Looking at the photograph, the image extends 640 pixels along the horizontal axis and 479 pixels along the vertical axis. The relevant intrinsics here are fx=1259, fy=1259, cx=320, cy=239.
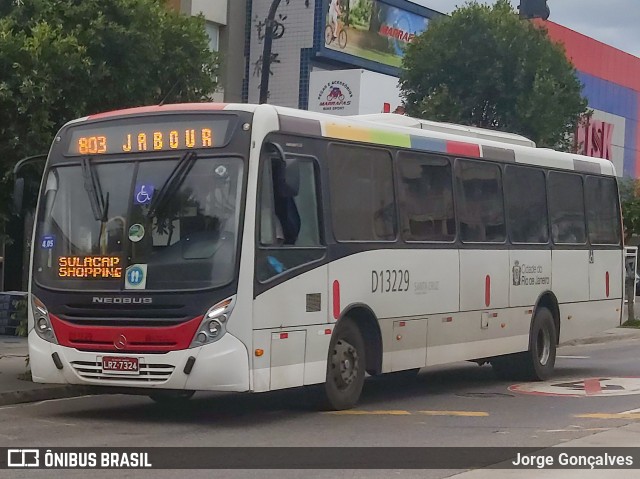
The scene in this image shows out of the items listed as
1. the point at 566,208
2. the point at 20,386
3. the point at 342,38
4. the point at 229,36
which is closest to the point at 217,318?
the point at 20,386

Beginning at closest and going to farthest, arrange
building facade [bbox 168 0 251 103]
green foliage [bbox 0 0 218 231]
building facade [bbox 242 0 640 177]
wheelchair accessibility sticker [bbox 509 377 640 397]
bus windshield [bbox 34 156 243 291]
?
bus windshield [bbox 34 156 243 291], green foliage [bbox 0 0 218 231], wheelchair accessibility sticker [bbox 509 377 640 397], building facade [bbox 168 0 251 103], building facade [bbox 242 0 640 177]

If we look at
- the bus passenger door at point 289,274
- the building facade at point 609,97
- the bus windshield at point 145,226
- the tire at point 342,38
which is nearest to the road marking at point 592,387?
the bus passenger door at point 289,274

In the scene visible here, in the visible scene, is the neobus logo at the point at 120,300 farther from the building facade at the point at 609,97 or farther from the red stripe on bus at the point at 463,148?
the building facade at the point at 609,97

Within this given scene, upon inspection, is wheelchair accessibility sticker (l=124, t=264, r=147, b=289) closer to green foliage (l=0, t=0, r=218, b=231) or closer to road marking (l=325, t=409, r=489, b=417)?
road marking (l=325, t=409, r=489, b=417)

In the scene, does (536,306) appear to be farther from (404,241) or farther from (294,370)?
(294,370)

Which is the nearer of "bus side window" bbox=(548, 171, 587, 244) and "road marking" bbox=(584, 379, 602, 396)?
"road marking" bbox=(584, 379, 602, 396)

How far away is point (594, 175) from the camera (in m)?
19.3

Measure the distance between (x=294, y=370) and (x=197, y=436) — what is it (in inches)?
53.4

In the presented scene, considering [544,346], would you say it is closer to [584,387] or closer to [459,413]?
[584,387]

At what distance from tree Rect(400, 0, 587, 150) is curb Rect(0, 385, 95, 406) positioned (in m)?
16.8

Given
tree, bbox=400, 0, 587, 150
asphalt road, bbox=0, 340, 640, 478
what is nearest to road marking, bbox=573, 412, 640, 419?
asphalt road, bbox=0, 340, 640, 478

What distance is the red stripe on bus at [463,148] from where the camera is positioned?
51.3ft

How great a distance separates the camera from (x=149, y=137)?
41.1 ft

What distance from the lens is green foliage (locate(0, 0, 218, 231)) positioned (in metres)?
14.5
